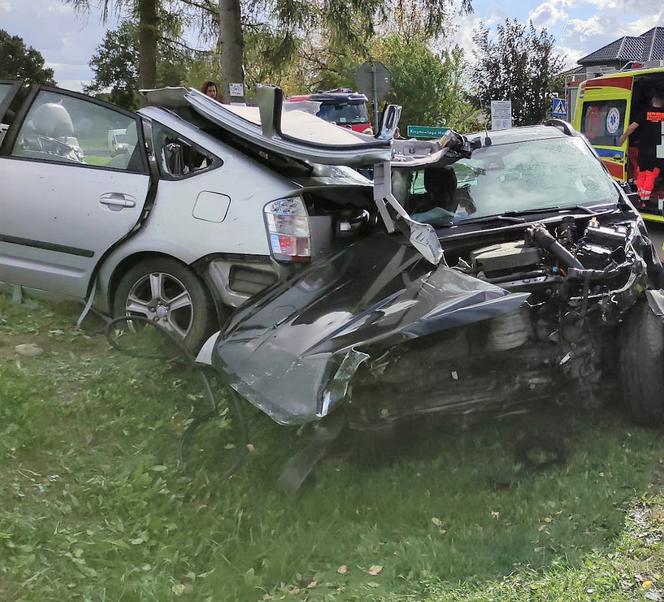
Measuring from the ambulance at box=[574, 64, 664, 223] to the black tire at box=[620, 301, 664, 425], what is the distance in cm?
779

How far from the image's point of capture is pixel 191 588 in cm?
270

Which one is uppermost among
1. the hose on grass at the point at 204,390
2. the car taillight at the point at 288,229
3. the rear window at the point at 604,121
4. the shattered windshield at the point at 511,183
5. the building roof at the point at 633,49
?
the building roof at the point at 633,49

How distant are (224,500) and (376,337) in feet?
3.41

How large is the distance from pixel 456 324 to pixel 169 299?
2.03m

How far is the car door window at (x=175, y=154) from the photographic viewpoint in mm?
4434

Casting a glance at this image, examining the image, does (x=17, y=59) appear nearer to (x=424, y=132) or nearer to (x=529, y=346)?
(x=424, y=132)

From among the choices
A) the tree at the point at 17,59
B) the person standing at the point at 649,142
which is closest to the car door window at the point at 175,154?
the person standing at the point at 649,142

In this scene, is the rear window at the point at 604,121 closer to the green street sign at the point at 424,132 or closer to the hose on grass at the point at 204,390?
the green street sign at the point at 424,132

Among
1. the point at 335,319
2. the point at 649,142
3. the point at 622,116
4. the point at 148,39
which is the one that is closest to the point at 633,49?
the point at 649,142

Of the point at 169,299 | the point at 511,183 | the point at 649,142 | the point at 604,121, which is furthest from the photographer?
the point at 604,121

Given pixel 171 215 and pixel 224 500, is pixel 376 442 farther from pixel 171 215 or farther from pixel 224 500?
pixel 171 215

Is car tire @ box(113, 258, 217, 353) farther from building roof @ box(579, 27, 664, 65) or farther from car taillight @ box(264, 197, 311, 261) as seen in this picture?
building roof @ box(579, 27, 664, 65)

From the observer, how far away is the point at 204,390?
12.9ft

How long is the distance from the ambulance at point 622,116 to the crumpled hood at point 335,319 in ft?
27.5
